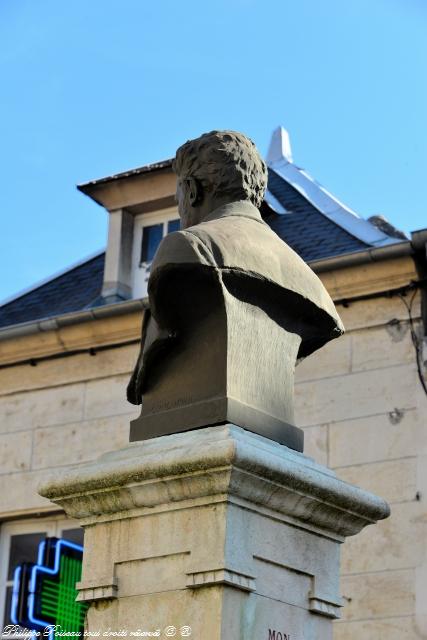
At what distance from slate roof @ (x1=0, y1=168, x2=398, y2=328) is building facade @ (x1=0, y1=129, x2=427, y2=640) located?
23 mm

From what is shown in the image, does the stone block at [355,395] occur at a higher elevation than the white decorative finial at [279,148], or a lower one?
lower

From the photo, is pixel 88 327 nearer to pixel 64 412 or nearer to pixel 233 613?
pixel 64 412

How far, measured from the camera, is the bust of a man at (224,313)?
21.2ft

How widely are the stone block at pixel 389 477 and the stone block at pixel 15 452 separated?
139 inches

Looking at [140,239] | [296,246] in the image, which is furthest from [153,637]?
[140,239]

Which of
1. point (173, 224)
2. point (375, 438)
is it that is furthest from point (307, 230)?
point (375, 438)

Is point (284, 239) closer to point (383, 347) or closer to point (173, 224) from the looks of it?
point (173, 224)

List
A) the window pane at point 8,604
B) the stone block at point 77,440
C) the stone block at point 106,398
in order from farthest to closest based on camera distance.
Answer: the window pane at point 8,604, the stone block at point 106,398, the stone block at point 77,440

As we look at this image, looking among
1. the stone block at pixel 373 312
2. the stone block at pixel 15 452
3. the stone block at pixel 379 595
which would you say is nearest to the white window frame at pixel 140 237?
the stone block at pixel 15 452

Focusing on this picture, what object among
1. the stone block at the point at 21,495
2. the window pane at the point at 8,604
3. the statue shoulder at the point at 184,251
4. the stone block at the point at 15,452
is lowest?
the statue shoulder at the point at 184,251

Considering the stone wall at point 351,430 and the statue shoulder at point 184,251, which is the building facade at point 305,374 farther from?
the statue shoulder at point 184,251

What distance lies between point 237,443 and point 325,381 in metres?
7.43

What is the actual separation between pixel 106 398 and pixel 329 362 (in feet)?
7.95

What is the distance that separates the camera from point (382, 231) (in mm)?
14875
